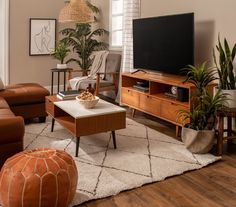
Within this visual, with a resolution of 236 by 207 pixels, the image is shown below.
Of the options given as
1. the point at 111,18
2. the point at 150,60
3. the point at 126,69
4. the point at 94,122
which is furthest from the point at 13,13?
the point at 94,122

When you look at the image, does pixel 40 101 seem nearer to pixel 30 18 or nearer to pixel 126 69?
pixel 126 69

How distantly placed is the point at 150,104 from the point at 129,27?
1.56 metres

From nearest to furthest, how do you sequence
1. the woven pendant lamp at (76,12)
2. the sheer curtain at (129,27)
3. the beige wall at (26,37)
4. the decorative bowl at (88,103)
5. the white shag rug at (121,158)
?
the white shag rug at (121,158)
the decorative bowl at (88,103)
the sheer curtain at (129,27)
the woven pendant lamp at (76,12)
the beige wall at (26,37)

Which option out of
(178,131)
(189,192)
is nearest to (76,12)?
(178,131)

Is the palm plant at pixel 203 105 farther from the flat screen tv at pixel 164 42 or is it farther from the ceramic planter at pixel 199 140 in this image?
the flat screen tv at pixel 164 42

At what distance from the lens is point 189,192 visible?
2.47m

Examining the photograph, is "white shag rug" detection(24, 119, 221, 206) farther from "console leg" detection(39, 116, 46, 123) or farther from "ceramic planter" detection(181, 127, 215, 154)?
"console leg" detection(39, 116, 46, 123)

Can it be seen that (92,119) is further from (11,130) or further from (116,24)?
(116,24)

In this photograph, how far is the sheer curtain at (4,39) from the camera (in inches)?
242

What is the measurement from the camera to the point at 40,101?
430 cm

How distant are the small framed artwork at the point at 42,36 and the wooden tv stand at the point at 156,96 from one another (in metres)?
2.49

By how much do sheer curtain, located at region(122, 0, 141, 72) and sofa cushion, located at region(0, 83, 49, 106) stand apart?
155cm

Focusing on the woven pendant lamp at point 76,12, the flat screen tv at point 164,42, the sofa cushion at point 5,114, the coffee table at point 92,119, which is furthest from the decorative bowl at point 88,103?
the woven pendant lamp at point 76,12

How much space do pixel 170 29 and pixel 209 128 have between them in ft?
5.08
